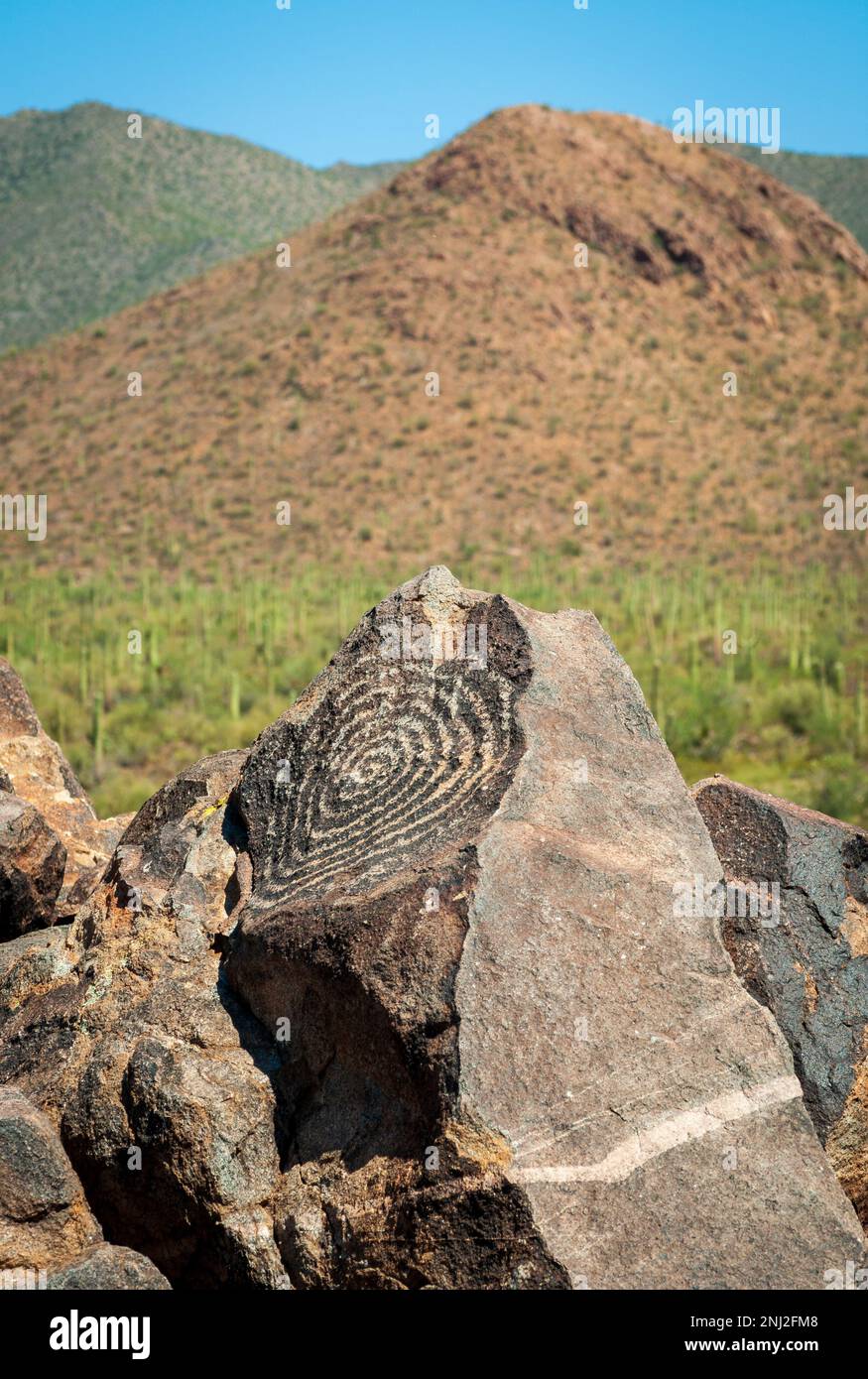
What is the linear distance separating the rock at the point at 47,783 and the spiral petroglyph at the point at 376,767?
174 centimetres

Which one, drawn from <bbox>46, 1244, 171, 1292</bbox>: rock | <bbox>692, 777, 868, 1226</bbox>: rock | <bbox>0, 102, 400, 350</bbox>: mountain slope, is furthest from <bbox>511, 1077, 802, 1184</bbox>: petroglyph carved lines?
<bbox>0, 102, 400, 350</bbox>: mountain slope

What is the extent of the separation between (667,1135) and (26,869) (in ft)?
9.23

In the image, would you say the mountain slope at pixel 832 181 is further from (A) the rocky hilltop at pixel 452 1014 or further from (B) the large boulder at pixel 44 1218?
(B) the large boulder at pixel 44 1218

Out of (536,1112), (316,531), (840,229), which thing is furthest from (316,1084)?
(840,229)

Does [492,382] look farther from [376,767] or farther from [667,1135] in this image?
[667,1135]

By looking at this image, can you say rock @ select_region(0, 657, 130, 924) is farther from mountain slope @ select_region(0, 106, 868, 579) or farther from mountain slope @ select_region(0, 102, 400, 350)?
mountain slope @ select_region(0, 102, 400, 350)

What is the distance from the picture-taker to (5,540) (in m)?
33.3

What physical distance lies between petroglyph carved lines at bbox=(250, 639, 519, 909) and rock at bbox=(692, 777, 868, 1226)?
935mm

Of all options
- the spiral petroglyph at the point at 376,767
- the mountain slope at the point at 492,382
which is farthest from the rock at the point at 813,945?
the mountain slope at the point at 492,382

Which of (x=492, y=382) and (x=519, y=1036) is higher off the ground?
(x=492, y=382)

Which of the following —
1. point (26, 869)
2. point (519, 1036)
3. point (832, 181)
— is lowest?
point (519, 1036)

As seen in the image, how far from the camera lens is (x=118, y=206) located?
282 feet

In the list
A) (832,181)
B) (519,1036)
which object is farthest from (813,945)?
(832,181)

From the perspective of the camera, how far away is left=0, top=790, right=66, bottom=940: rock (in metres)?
5.05
